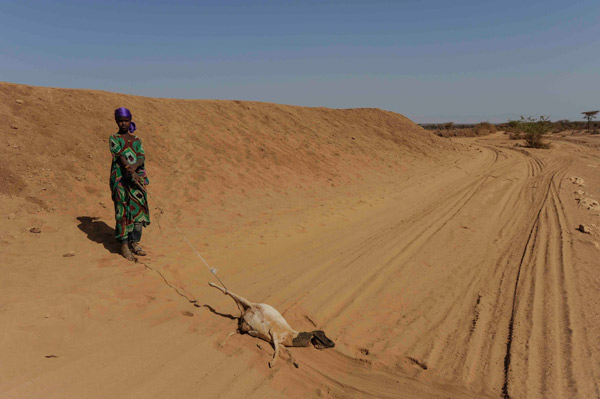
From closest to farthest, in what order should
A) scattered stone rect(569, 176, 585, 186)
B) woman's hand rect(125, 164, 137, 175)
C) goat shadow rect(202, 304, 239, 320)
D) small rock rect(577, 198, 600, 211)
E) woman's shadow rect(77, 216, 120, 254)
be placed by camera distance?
goat shadow rect(202, 304, 239, 320)
woman's hand rect(125, 164, 137, 175)
woman's shadow rect(77, 216, 120, 254)
small rock rect(577, 198, 600, 211)
scattered stone rect(569, 176, 585, 186)

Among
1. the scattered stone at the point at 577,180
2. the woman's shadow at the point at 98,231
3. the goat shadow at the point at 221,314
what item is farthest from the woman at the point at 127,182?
the scattered stone at the point at 577,180

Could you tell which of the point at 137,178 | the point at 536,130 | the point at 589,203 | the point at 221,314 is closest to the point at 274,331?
the point at 221,314

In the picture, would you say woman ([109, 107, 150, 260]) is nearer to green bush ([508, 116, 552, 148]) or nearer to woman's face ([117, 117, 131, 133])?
woman's face ([117, 117, 131, 133])

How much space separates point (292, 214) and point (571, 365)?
17.2 feet

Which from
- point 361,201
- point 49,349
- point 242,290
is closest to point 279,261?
point 242,290

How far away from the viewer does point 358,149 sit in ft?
48.1

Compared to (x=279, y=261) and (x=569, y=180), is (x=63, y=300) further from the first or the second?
(x=569, y=180)

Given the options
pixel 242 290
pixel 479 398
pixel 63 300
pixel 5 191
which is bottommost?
pixel 479 398

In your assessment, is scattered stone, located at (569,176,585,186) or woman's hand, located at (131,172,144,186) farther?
scattered stone, located at (569,176,585,186)

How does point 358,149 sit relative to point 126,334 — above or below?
above

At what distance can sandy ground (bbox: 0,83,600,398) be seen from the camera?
8.63 ft

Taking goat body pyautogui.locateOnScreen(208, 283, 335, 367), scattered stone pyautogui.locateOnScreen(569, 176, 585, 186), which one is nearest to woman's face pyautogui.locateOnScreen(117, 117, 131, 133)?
goat body pyautogui.locateOnScreen(208, 283, 335, 367)

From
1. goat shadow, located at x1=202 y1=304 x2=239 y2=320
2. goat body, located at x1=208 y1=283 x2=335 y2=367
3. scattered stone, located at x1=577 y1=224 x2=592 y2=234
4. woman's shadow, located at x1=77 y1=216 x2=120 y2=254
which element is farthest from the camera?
scattered stone, located at x1=577 y1=224 x2=592 y2=234

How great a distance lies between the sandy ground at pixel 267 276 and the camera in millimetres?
2631
